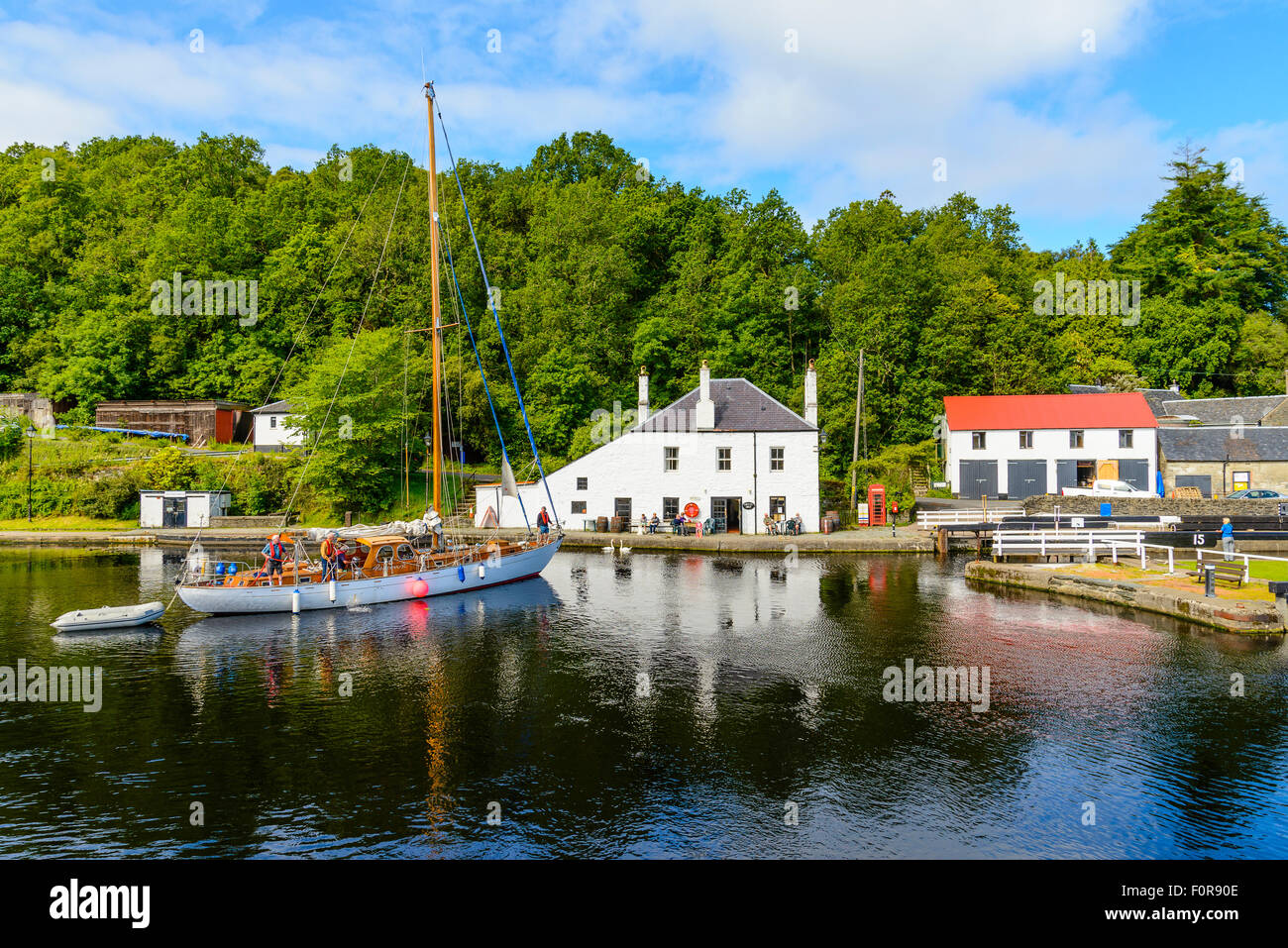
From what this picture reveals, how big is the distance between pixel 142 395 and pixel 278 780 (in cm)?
6919

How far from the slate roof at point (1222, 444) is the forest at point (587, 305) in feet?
40.7

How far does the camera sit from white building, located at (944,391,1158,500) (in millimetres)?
53875

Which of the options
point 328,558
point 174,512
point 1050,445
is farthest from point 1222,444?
point 174,512

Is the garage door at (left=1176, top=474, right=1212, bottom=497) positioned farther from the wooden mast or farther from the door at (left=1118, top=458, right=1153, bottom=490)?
the wooden mast

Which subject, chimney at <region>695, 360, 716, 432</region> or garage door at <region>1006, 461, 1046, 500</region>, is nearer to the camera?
chimney at <region>695, 360, 716, 432</region>

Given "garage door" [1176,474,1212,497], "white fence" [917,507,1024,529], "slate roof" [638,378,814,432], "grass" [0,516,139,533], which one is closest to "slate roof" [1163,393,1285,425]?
"garage door" [1176,474,1212,497]

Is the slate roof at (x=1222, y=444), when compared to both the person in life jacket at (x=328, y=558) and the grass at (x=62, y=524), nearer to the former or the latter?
the person in life jacket at (x=328, y=558)

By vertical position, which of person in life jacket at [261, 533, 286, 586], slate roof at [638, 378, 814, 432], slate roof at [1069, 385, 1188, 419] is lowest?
person in life jacket at [261, 533, 286, 586]

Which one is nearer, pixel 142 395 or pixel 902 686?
pixel 902 686

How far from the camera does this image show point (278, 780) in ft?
44.5

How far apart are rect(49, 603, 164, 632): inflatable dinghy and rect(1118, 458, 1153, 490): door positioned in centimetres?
5491

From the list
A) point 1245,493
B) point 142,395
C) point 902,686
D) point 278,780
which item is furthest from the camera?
point 142,395
